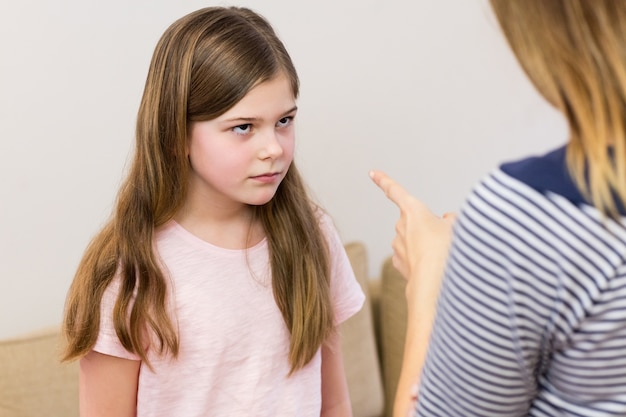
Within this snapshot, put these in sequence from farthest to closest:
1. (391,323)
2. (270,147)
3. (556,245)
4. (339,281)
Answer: (391,323) < (339,281) < (270,147) < (556,245)

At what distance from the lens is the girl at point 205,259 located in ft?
4.00

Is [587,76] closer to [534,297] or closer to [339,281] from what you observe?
[534,297]

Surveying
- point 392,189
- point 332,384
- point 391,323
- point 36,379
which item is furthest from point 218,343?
point 391,323

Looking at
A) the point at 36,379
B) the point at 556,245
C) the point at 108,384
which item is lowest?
the point at 36,379

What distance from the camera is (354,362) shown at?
2.09 m

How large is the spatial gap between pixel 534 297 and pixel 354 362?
146 centimetres

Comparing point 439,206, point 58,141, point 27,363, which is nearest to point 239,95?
point 58,141

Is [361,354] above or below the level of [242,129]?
below

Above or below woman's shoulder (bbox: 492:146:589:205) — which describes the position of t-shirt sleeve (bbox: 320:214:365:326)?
below

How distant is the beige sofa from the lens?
176 centimetres

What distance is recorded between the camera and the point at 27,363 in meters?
1.77

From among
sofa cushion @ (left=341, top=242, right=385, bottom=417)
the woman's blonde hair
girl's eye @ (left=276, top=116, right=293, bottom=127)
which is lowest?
sofa cushion @ (left=341, top=242, right=385, bottom=417)

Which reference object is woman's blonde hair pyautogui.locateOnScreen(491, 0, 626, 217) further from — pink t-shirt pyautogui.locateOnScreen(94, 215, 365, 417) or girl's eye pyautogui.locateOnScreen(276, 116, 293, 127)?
pink t-shirt pyautogui.locateOnScreen(94, 215, 365, 417)

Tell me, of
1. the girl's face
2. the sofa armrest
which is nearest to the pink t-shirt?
the girl's face
